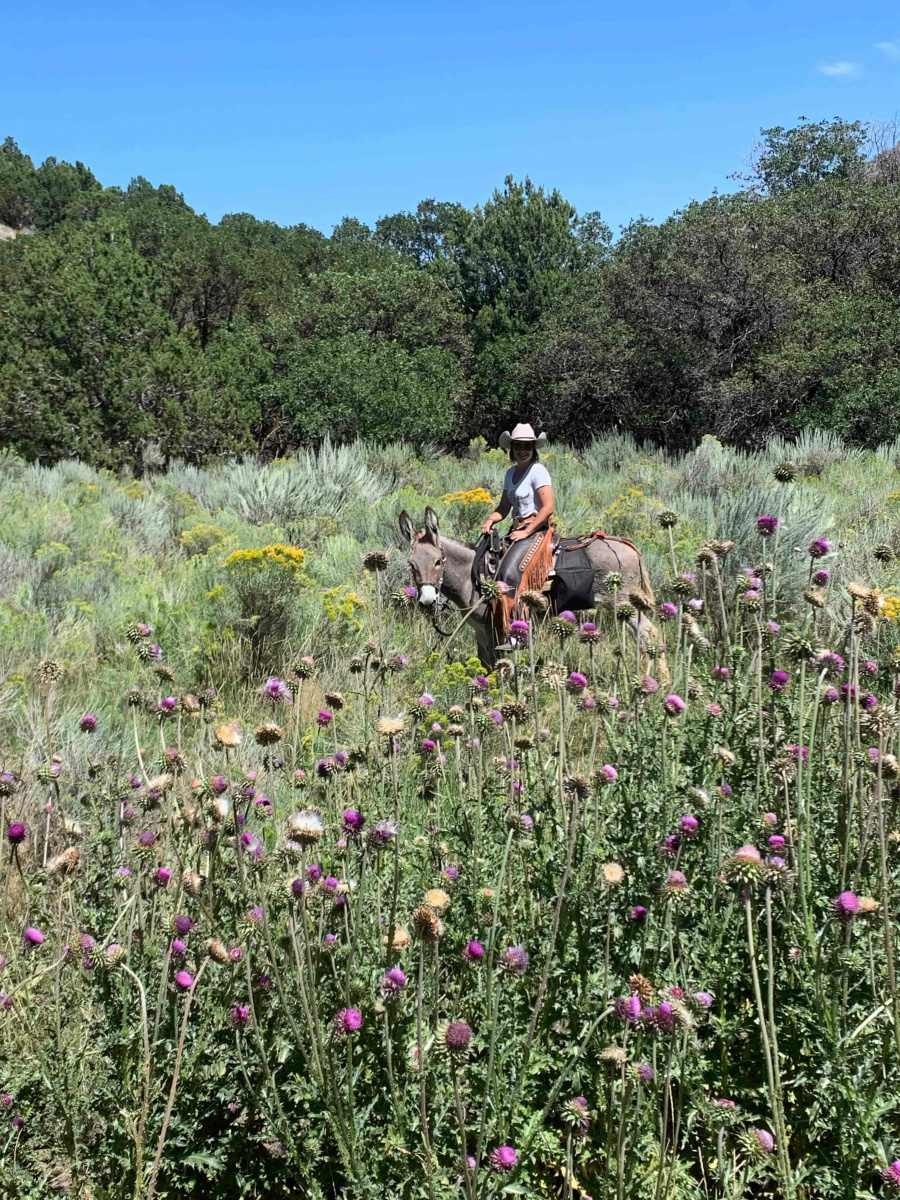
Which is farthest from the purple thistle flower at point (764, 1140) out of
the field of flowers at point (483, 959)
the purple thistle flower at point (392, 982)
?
the purple thistle flower at point (392, 982)

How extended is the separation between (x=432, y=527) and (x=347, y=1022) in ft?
15.2

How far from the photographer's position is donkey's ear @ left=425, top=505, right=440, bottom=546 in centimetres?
622

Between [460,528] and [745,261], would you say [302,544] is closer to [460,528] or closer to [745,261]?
[460,528]

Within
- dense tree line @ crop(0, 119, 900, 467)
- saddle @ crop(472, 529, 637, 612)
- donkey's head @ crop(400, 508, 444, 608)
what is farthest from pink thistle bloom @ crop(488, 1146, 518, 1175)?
dense tree line @ crop(0, 119, 900, 467)

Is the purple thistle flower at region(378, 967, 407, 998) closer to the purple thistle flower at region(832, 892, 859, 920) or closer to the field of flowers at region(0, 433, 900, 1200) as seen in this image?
the field of flowers at region(0, 433, 900, 1200)

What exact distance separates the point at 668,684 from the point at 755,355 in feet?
59.7

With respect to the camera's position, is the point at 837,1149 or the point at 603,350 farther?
the point at 603,350

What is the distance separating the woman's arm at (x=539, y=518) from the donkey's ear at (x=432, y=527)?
56 centimetres

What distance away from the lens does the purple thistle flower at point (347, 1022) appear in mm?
1833

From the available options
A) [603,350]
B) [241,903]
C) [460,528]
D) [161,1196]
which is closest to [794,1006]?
[241,903]

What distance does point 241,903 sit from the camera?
2082 millimetres

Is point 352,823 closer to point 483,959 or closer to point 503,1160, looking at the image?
point 483,959

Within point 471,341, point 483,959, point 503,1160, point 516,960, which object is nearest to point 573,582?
point 483,959

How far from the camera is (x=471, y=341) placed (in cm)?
3325
